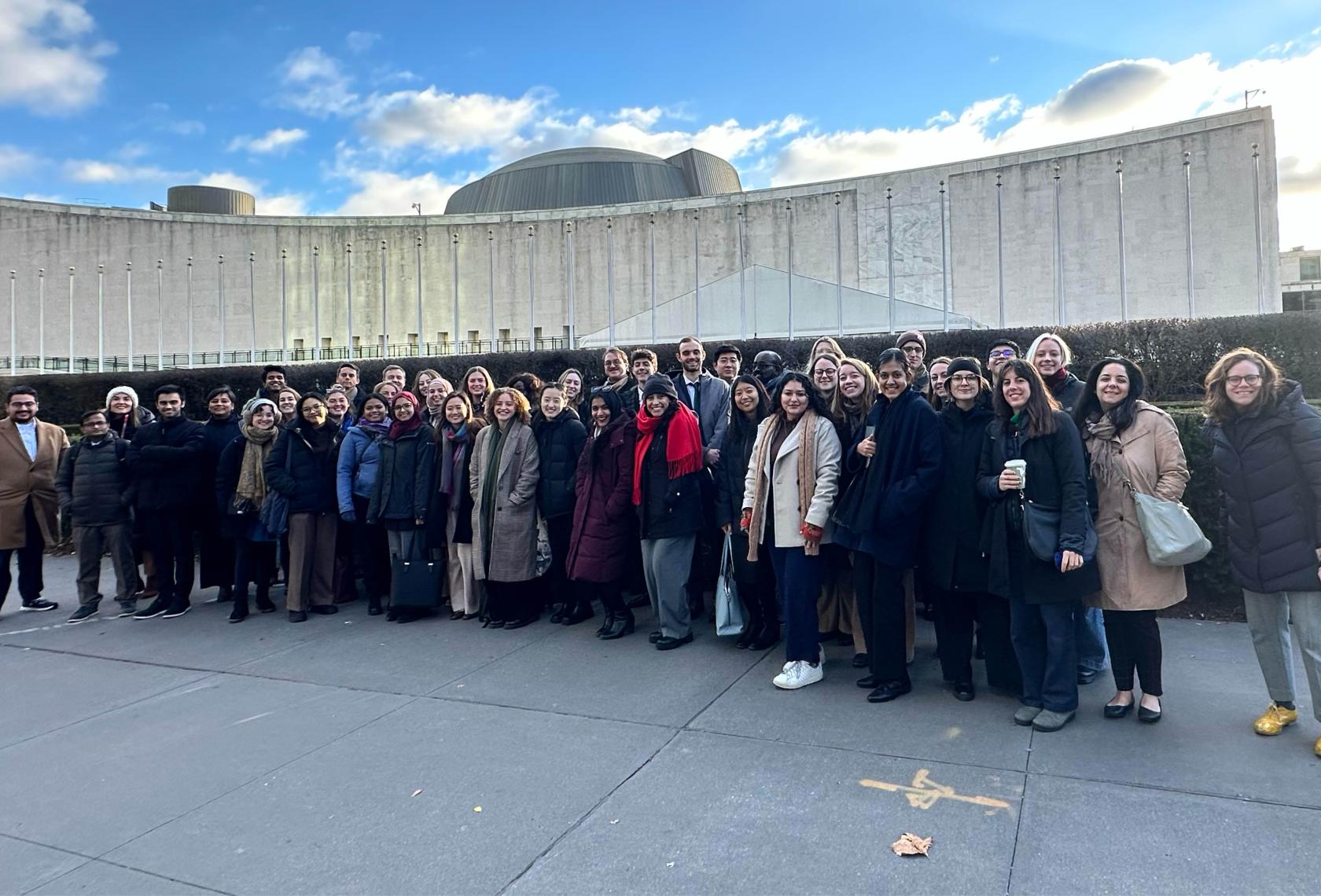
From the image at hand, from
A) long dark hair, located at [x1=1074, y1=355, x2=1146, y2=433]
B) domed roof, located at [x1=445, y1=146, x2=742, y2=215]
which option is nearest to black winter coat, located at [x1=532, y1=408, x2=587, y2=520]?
long dark hair, located at [x1=1074, y1=355, x2=1146, y2=433]

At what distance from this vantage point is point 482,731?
3.88 m

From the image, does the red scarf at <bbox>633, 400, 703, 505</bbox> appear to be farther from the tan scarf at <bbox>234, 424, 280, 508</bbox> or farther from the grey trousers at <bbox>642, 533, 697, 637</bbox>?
the tan scarf at <bbox>234, 424, 280, 508</bbox>

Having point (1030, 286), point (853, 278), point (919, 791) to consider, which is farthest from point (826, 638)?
point (853, 278)

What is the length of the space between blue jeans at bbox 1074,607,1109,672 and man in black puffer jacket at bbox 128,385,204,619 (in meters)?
7.14

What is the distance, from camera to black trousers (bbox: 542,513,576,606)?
6043 millimetres

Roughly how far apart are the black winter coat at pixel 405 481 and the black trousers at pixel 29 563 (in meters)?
3.72

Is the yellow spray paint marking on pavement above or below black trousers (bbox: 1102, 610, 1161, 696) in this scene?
below

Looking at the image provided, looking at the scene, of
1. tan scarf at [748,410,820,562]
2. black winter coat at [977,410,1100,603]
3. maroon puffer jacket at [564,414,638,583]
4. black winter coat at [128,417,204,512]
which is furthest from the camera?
black winter coat at [128,417,204,512]

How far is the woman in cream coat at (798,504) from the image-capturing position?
433 cm

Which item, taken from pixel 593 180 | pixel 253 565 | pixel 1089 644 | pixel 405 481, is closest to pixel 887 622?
pixel 1089 644

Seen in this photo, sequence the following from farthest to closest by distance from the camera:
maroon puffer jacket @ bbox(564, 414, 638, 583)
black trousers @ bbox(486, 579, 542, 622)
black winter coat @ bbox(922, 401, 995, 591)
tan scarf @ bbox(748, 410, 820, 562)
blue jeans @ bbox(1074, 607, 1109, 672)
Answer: black trousers @ bbox(486, 579, 542, 622) → maroon puffer jacket @ bbox(564, 414, 638, 583) → tan scarf @ bbox(748, 410, 820, 562) → blue jeans @ bbox(1074, 607, 1109, 672) → black winter coat @ bbox(922, 401, 995, 591)

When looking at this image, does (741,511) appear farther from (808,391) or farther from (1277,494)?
(1277,494)

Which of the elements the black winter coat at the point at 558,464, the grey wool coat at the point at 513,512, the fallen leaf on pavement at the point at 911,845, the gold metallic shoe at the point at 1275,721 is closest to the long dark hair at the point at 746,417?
the black winter coat at the point at 558,464

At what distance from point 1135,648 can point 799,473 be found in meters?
1.87
